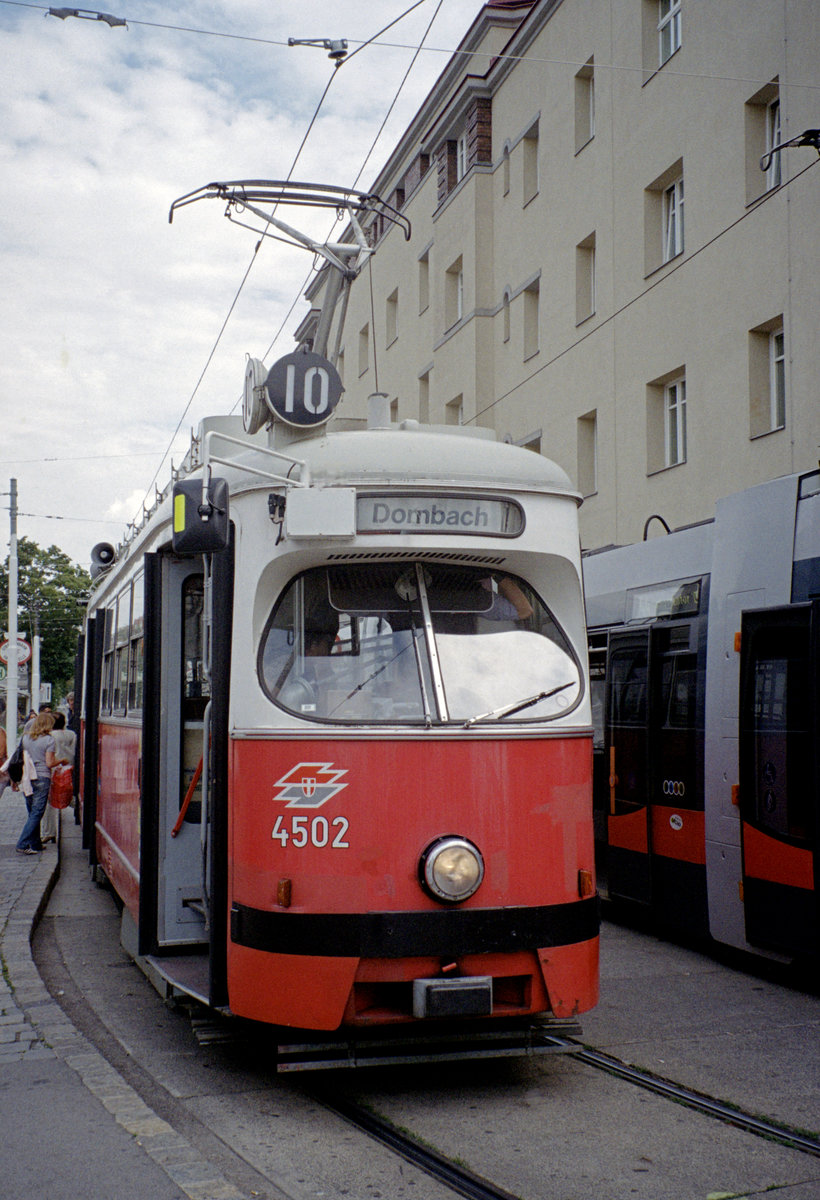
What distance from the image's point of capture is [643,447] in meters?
18.6

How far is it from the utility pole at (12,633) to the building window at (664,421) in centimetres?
1080

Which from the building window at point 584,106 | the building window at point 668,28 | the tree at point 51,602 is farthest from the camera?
the tree at point 51,602

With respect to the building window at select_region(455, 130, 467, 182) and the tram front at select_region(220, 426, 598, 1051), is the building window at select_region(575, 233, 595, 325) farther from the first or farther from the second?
the tram front at select_region(220, 426, 598, 1051)

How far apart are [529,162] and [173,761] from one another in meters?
18.8

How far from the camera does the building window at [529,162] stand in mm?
23344

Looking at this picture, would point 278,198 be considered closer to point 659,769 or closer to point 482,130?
point 659,769

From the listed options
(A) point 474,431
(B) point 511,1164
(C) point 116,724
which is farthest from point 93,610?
(B) point 511,1164

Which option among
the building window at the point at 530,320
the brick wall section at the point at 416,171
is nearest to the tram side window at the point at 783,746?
the building window at the point at 530,320

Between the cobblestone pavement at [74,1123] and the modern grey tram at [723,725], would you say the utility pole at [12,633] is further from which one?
the cobblestone pavement at [74,1123]

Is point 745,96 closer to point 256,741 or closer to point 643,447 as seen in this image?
point 643,447

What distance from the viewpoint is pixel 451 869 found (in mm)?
5422

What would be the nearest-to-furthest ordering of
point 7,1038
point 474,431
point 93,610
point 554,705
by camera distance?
point 554,705
point 7,1038
point 474,431
point 93,610

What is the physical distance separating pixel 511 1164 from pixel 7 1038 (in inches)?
111

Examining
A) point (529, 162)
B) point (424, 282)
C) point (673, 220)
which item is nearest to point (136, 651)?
point (673, 220)
